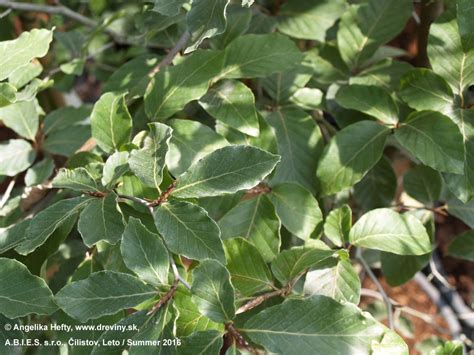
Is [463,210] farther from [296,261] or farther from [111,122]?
[111,122]

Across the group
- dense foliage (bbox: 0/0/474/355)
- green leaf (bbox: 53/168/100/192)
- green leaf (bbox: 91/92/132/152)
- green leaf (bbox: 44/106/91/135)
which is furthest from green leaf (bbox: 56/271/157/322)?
green leaf (bbox: 44/106/91/135)

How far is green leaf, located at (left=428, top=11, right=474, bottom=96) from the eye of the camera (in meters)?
0.74

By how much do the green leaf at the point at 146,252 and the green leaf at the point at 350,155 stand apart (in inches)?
10.8

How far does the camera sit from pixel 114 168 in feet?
2.21

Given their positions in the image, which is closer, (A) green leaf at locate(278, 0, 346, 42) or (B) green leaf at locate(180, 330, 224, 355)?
(B) green leaf at locate(180, 330, 224, 355)

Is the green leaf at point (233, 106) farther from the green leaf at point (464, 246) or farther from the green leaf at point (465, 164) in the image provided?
the green leaf at point (464, 246)

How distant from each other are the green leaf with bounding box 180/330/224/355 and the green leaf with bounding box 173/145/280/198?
0.15 metres

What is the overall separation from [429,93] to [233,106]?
26 cm

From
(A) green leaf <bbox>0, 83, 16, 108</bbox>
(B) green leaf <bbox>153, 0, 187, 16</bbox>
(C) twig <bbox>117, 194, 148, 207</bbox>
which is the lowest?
(C) twig <bbox>117, 194, 148, 207</bbox>

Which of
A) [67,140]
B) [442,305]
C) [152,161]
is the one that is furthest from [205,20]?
[442,305]

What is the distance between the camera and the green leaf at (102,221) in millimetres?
633

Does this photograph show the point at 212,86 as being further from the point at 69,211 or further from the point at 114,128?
the point at 69,211

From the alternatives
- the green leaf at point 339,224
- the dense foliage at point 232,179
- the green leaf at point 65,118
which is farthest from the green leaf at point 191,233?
the green leaf at point 65,118

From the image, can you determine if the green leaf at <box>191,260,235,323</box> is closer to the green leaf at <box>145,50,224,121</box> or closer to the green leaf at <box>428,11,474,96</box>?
the green leaf at <box>145,50,224,121</box>
